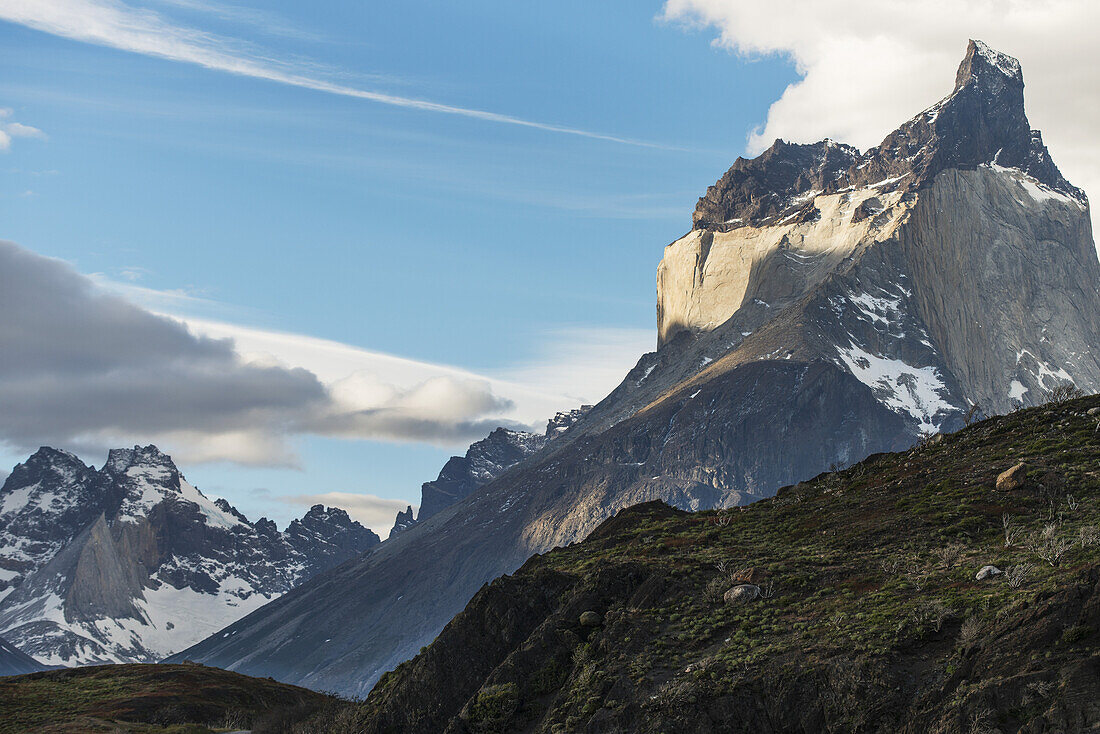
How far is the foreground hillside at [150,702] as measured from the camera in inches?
2923

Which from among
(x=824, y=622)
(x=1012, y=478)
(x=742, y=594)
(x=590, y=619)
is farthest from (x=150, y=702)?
(x=1012, y=478)

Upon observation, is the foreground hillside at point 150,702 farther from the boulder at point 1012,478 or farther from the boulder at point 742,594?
the boulder at point 1012,478

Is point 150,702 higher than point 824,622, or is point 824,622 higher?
point 824,622

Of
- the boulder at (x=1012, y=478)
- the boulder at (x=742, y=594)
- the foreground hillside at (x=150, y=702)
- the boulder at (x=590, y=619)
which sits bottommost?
the foreground hillside at (x=150, y=702)

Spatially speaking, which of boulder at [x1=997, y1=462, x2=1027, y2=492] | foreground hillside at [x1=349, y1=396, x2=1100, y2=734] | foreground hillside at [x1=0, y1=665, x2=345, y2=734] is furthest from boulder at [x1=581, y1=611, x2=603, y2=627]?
foreground hillside at [x1=0, y1=665, x2=345, y2=734]

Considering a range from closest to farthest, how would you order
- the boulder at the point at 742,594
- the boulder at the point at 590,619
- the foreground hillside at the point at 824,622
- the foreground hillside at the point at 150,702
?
1. the foreground hillside at the point at 824,622
2. the boulder at the point at 742,594
3. the boulder at the point at 590,619
4. the foreground hillside at the point at 150,702

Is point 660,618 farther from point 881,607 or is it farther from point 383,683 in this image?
point 383,683

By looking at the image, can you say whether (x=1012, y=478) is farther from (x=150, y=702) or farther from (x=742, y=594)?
(x=150, y=702)

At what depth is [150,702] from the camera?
8600cm

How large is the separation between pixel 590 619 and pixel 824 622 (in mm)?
9230

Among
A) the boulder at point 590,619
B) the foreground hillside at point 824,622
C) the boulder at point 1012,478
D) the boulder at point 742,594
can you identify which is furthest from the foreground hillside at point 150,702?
the boulder at point 1012,478

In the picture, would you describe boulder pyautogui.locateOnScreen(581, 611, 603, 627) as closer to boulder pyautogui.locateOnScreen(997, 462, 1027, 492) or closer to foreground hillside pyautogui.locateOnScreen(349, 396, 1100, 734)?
foreground hillside pyautogui.locateOnScreen(349, 396, 1100, 734)

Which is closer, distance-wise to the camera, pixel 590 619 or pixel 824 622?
pixel 824 622

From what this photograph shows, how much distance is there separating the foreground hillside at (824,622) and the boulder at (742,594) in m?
0.09
